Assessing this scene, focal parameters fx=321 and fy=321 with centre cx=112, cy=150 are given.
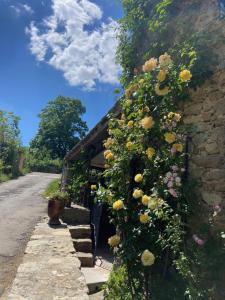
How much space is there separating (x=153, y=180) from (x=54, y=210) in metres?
4.62

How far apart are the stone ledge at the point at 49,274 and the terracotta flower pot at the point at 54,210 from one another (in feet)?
4.53

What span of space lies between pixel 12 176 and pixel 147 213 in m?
23.2

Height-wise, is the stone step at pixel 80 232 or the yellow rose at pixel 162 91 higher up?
the yellow rose at pixel 162 91

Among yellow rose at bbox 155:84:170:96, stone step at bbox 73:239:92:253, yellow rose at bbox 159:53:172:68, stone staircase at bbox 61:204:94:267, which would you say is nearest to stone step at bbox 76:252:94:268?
stone staircase at bbox 61:204:94:267

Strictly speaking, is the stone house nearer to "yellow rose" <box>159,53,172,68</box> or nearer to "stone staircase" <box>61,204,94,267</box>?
"yellow rose" <box>159,53,172,68</box>

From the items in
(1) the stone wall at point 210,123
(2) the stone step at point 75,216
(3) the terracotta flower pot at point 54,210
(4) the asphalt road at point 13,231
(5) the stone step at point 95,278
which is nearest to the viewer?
(1) the stone wall at point 210,123

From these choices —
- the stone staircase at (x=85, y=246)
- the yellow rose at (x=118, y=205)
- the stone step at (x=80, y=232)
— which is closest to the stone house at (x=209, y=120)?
the yellow rose at (x=118, y=205)

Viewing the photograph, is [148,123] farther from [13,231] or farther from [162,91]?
[13,231]

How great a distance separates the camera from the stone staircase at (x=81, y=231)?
635cm

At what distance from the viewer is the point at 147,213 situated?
3641mm

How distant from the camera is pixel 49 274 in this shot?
4555mm

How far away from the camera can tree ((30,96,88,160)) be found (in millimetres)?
45688

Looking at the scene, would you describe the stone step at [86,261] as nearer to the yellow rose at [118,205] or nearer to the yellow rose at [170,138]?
the yellow rose at [118,205]

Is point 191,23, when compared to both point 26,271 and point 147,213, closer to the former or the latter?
point 147,213
